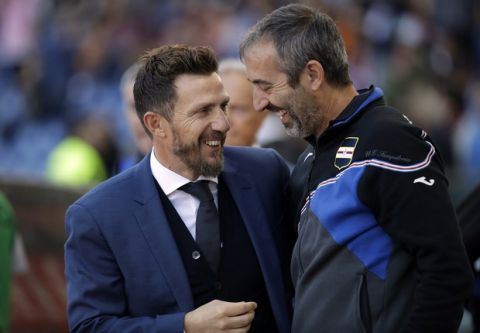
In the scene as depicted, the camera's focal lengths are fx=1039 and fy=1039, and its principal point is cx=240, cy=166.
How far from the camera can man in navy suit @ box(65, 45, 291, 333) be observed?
406cm

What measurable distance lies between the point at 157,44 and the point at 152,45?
7 centimetres

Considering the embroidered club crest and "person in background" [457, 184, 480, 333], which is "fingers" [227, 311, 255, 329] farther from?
A: "person in background" [457, 184, 480, 333]

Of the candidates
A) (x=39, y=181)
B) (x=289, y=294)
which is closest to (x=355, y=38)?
(x=39, y=181)

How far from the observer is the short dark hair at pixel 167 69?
4242 millimetres

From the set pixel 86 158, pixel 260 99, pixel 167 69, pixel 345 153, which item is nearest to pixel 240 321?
pixel 345 153

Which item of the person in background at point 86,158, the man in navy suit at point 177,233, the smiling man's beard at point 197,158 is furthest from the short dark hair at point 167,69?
the person in background at point 86,158

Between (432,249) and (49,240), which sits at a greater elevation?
(432,249)

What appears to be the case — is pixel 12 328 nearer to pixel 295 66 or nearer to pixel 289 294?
pixel 289 294

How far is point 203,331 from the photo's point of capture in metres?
3.94

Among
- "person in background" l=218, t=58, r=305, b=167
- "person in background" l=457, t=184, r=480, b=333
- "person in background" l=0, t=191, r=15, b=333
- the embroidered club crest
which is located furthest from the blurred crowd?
the embroidered club crest

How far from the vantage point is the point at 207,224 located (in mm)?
4234

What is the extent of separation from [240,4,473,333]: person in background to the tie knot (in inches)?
16.0

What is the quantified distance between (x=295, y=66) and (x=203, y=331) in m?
1.06

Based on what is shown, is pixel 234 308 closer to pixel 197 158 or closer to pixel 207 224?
pixel 207 224
